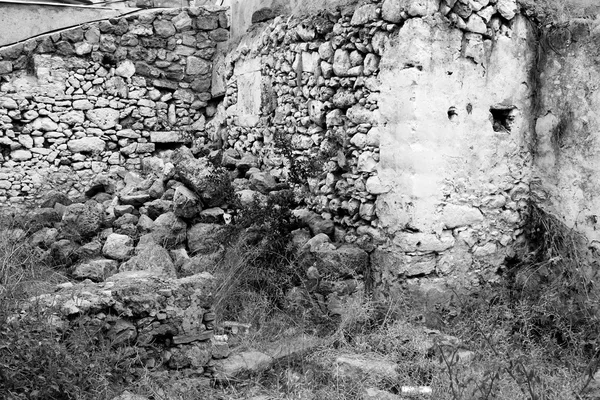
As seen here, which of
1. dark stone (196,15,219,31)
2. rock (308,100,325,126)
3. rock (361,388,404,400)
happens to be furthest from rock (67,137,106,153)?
rock (361,388,404,400)

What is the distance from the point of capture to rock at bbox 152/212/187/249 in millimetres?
6973

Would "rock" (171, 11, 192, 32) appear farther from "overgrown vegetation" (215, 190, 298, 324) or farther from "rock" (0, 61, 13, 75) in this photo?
"overgrown vegetation" (215, 190, 298, 324)

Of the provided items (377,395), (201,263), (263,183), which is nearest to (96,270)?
(201,263)

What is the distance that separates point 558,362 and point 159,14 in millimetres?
6161

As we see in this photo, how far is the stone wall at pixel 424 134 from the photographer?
19.0ft

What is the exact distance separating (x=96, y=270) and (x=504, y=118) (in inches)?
144

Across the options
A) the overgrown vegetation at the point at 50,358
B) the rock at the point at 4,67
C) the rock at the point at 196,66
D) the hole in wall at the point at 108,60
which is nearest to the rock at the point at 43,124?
the rock at the point at 4,67

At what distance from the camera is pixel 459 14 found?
589 centimetres

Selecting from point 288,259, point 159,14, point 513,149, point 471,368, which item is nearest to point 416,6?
point 513,149

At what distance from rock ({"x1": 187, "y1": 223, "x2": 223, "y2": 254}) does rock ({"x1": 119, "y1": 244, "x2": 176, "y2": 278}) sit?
38 cm

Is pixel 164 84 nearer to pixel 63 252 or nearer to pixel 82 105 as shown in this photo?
pixel 82 105

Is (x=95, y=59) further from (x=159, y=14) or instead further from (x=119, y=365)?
(x=119, y=365)

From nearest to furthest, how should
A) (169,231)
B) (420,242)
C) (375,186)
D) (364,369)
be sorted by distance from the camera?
1. (364,369)
2. (420,242)
3. (375,186)
4. (169,231)

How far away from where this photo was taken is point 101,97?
8.82m
